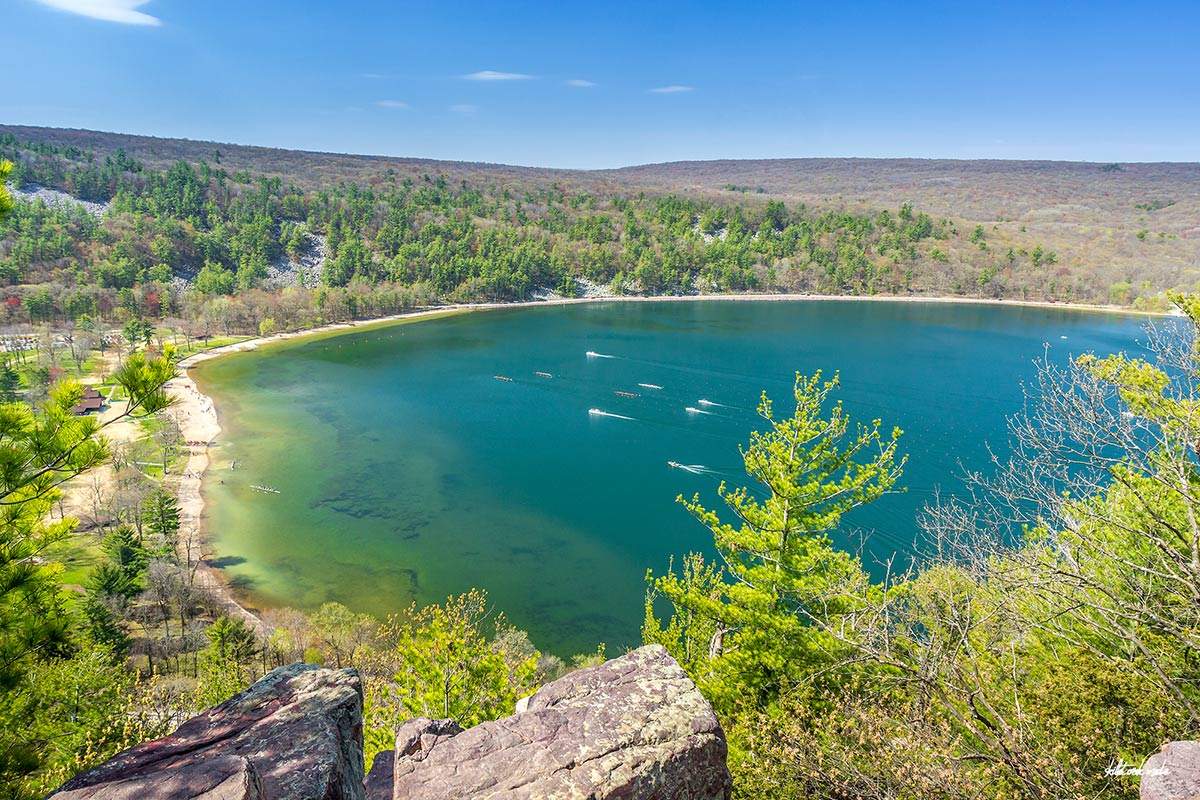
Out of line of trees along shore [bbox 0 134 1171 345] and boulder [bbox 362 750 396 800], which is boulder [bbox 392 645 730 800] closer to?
boulder [bbox 362 750 396 800]

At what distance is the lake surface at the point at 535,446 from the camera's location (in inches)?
1636

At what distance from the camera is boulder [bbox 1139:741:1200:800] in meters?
6.76

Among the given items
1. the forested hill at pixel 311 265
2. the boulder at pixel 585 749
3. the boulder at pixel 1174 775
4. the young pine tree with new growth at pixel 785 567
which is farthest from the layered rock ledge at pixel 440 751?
the forested hill at pixel 311 265

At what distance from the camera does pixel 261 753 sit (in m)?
7.79

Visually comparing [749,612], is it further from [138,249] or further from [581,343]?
[138,249]

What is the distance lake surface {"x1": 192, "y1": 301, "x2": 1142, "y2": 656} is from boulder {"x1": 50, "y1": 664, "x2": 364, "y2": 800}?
89.7 ft

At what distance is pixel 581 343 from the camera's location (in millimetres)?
114750

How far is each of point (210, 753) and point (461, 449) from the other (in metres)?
57.4

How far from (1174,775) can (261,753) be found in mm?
10992

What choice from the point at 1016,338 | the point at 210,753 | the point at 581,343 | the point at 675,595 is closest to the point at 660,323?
the point at 581,343

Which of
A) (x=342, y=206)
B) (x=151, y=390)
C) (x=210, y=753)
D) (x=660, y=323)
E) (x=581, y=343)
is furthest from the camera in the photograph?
(x=342, y=206)

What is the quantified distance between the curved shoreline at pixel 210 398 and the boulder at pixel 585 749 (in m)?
6.43

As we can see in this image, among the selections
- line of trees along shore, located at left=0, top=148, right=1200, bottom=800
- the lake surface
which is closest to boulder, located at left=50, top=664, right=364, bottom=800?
line of trees along shore, located at left=0, top=148, right=1200, bottom=800

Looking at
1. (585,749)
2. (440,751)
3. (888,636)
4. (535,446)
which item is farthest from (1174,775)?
(535,446)
